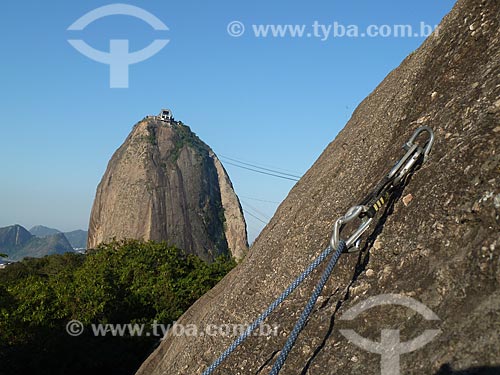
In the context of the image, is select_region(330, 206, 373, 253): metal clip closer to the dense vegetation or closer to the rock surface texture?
the rock surface texture

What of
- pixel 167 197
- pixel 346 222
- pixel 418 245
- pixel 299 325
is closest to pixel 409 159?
pixel 418 245

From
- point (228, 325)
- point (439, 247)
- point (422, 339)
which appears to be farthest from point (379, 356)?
point (228, 325)

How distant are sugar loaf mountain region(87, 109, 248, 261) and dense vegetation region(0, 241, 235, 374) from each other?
30.1 metres

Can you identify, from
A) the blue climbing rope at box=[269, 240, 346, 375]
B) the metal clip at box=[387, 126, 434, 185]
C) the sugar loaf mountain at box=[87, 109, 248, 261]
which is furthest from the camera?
the sugar loaf mountain at box=[87, 109, 248, 261]

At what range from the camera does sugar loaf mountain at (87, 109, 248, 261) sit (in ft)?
179

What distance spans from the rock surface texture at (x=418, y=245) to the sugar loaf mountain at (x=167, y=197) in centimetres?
4615

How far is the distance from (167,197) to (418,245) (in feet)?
175

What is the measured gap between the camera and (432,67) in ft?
20.2

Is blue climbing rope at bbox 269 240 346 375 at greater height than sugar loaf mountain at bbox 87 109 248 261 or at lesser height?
lesser

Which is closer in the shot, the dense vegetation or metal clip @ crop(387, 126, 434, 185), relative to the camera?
metal clip @ crop(387, 126, 434, 185)

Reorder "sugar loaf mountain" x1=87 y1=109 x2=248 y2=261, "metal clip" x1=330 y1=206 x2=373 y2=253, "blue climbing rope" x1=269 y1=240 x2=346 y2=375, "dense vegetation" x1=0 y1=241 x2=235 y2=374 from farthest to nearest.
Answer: "sugar loaf mountain" x1=87 y1=109 x2=248 y2=261 → "dense vegetation" x1=0 y1=241 x2=235 y2=374 → "metal clip" x1=330 y1=206 x2=373 y2=253 → "blue climbing rope" x1=269 y1=240 x2=346 y2=375

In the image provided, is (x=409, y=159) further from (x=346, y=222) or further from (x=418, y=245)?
(x=346, y=222)

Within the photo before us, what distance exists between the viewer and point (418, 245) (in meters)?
4.07

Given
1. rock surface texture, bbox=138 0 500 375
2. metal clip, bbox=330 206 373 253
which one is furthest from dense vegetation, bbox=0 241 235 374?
metal clip, bbox=330 206 373 253
